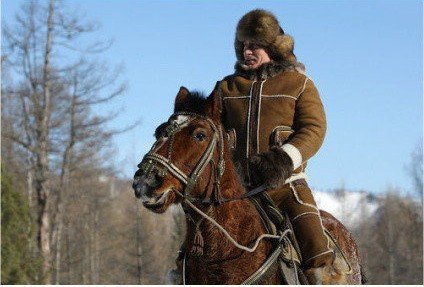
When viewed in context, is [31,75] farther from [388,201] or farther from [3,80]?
[388,201]

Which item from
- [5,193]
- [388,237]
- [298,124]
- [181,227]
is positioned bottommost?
[388,237]

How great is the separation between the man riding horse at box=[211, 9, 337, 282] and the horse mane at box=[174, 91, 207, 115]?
11 cm

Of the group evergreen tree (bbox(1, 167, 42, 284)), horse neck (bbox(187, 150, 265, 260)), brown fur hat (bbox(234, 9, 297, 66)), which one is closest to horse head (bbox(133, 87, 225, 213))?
horse neck (bbox(187, 150, 265, 260))

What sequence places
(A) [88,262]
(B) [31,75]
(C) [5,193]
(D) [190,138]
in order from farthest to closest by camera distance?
1. (A) [88,262]
2. (B) [31,75]
3. (C) [5,193]
4. (D) [190,138]

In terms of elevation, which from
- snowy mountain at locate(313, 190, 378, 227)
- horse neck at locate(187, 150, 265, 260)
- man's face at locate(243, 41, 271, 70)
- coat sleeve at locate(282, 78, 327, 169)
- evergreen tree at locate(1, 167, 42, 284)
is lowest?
snowy mountain at locate(313, 190, 378, 227)

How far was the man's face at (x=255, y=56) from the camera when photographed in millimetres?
6277

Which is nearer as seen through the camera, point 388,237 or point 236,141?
point 236,141

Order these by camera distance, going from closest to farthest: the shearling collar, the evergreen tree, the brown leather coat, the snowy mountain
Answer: the brown leather coat, the shearling collar, the evergreen tree, the snowy mountain

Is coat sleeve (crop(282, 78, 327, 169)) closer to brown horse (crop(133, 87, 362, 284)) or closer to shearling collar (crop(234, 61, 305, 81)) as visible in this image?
shearling collar (crop(234, 61, 305, 81))

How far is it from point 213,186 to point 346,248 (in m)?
1.57

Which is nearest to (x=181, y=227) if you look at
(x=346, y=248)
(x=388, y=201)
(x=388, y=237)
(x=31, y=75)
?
(x=31, y=75)

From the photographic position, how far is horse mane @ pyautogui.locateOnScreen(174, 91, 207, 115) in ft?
18.2

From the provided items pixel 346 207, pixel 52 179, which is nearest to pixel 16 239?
pixel 52 179

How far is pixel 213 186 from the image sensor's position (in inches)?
214
